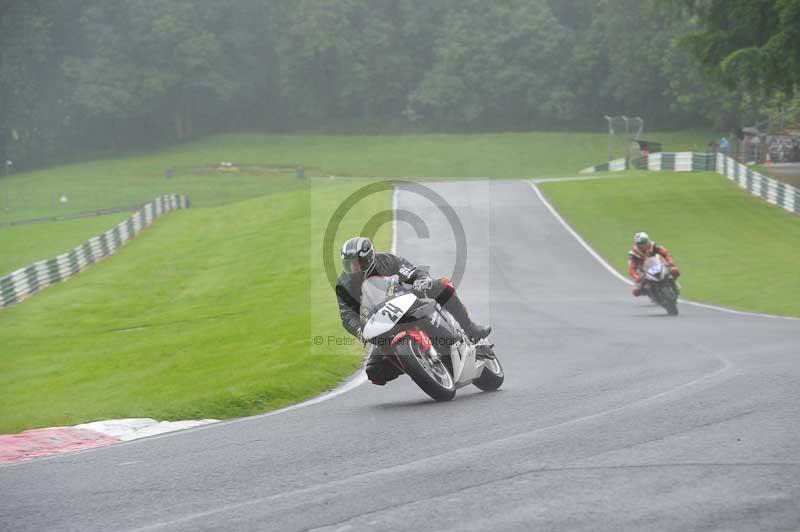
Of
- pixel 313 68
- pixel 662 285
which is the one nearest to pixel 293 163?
pixel 313 68

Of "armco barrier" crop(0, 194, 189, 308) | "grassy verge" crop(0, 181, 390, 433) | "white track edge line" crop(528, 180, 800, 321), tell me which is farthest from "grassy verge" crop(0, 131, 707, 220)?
"white track edge line" crop(528, 180, 800, 321)

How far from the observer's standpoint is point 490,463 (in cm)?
752

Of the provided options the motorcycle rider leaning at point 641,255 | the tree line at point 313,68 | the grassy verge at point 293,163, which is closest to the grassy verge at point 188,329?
the motorcycle rider leaning at point 641,255

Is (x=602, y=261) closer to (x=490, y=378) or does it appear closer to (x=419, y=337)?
(x=490, y=378)

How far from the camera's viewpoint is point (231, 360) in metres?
18.6

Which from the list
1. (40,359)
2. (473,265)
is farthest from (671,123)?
(40,359)

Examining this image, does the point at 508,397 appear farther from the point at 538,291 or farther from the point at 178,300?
the point at 178,300

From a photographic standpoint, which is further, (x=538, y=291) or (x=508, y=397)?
(x=538, y=291)

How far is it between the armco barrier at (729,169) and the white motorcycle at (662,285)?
23.5 m

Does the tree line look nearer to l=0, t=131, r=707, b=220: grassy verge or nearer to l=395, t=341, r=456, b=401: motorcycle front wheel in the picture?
l=0, t=131, r=707, b=220: grassy verge

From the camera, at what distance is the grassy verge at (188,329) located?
13539 millimetres

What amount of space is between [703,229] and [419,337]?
33492 mm

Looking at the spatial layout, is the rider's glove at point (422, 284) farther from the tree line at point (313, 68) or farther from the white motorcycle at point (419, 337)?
the tree line at point (313, 68)

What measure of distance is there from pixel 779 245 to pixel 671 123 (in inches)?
2325
